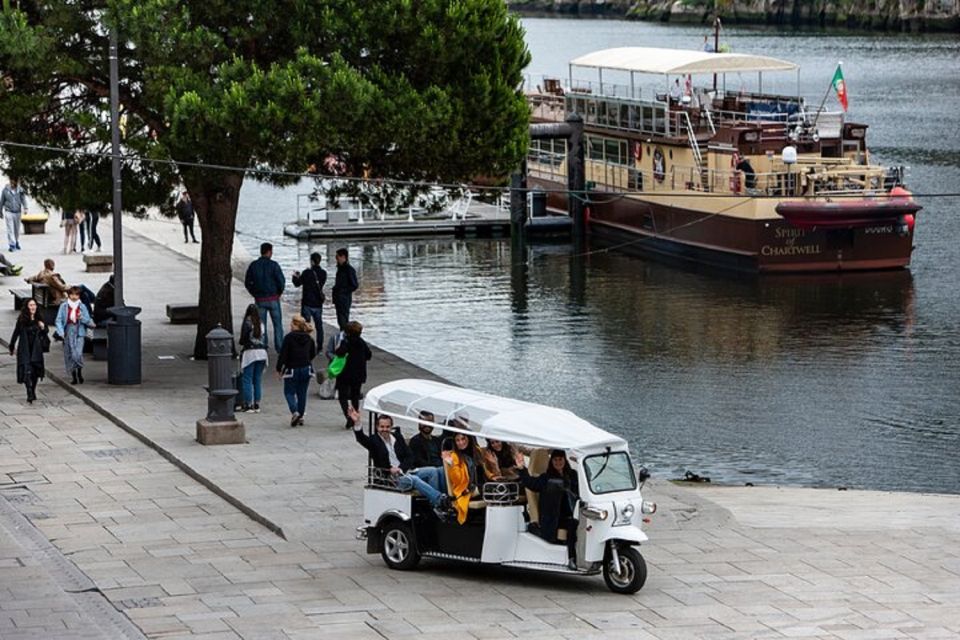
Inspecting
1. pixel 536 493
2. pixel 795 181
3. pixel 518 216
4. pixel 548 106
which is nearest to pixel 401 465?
pixel 536 493

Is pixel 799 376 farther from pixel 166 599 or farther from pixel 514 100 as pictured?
pixel 166 599

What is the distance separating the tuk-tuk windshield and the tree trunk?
48.1 feet

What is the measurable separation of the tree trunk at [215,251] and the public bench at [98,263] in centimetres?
1138

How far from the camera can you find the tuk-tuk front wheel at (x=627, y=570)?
16656mm

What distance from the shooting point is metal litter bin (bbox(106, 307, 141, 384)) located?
2786cm

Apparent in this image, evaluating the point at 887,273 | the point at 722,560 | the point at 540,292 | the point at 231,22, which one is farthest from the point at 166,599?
the point at 887,273

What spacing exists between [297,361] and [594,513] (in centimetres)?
868

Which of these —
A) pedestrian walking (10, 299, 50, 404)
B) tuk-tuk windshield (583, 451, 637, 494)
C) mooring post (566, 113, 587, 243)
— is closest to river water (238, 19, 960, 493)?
mooring post (566, 113, 587, 243)

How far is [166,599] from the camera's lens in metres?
16.7

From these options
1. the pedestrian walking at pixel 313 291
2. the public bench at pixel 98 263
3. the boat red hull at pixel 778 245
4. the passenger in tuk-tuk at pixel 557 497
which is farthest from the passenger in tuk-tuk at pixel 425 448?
the boat red hull at pixel 778 245

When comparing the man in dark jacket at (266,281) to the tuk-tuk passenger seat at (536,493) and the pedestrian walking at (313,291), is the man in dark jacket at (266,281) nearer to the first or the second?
the pedestrian walking at (313,291)

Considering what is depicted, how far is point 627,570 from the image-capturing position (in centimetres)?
1670

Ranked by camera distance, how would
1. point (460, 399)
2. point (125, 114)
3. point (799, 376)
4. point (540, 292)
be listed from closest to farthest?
point (460, 399)
point (125, 114)
point (799, 376)
point (540, 292)

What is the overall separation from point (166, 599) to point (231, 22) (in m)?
14.6
